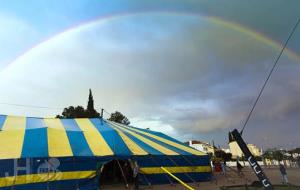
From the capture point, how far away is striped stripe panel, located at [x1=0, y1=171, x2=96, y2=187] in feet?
46.7

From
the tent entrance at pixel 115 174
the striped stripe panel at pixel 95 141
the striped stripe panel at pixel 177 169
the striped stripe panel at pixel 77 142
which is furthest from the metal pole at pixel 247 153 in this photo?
the tent entrance at pixel 115 174

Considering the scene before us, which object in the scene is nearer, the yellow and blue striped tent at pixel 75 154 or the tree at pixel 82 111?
the yellow and blue striped tent at pixel 75 154

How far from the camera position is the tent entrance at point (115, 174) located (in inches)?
783

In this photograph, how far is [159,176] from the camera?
18.6m

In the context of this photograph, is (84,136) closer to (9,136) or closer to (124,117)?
(9,136)

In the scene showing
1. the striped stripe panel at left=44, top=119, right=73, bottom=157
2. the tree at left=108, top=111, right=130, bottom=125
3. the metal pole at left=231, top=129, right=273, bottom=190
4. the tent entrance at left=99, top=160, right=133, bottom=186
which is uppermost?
the tree at left=108, top=111, right=130, bottom=125

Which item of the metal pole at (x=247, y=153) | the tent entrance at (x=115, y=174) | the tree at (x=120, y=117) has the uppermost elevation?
the tree at (x=120, y=117)

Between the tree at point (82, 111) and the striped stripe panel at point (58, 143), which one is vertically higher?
the tree at point (82, 111)

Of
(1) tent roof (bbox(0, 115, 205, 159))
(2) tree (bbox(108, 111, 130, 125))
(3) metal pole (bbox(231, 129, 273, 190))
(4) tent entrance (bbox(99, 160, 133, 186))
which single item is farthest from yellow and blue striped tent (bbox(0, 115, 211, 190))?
(2) tree (bbox(108, 111, 130, 125))

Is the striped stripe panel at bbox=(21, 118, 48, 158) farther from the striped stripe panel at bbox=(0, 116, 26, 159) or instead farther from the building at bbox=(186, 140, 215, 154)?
the building at bbox=(186, 140, 215, 154)

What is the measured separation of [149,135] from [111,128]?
3168 mm

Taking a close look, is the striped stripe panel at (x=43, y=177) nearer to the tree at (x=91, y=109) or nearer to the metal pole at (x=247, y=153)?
the metal pole at (x=247, y=153)

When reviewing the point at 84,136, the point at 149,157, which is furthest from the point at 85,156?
the point at 149,157

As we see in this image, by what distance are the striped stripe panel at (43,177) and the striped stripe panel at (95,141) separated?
3.44 feet
